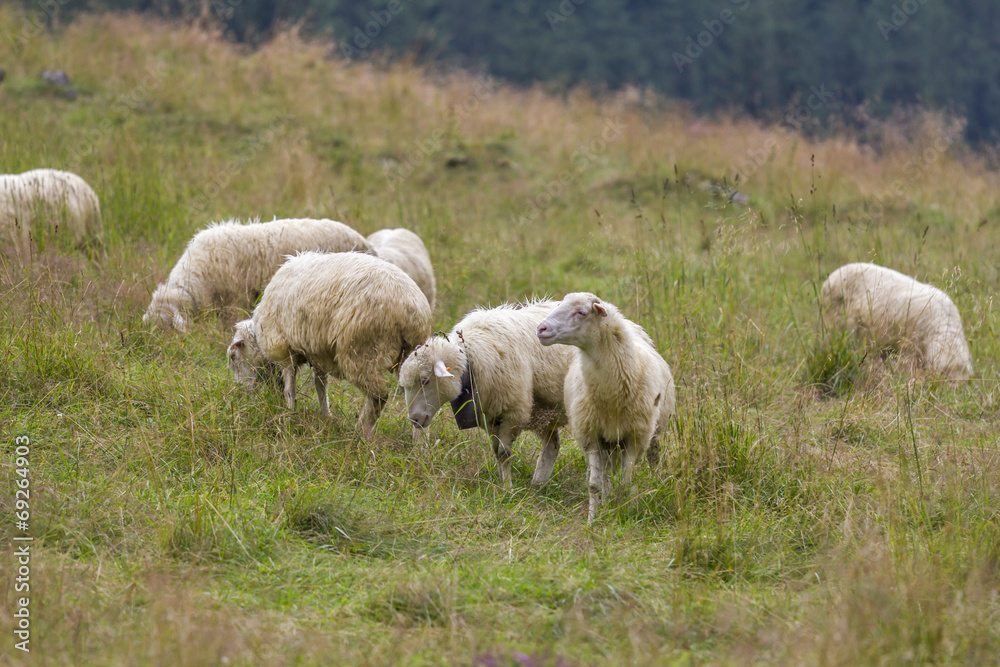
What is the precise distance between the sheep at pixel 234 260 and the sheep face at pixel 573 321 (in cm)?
269

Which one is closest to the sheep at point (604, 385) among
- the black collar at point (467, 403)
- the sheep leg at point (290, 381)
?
the black collar at point (467, 403)

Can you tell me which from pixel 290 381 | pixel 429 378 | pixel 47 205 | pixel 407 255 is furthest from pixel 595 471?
pixel 47 205

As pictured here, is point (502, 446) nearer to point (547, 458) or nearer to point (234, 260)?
point (547, 458)

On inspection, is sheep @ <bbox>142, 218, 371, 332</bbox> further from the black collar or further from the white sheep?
the black collar

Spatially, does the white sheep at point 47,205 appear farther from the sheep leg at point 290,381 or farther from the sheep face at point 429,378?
the sheep face at point 429,378

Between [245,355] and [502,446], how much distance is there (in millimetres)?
1778

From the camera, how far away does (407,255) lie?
7062mm

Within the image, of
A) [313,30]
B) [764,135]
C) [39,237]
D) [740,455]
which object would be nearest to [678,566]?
[740,455]

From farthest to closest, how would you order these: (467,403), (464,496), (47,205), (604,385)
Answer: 1. (47,205)
2. (467,403)
3. (464,496)
4. (604,385)

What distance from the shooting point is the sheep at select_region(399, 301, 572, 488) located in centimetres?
446

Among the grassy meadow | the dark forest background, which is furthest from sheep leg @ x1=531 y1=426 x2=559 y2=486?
the dark forest background

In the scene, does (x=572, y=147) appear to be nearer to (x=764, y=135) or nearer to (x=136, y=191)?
(x=764, y=135)

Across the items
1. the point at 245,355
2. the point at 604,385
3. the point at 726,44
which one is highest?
the point at 726,44

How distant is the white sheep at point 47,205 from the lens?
22.5 feet
